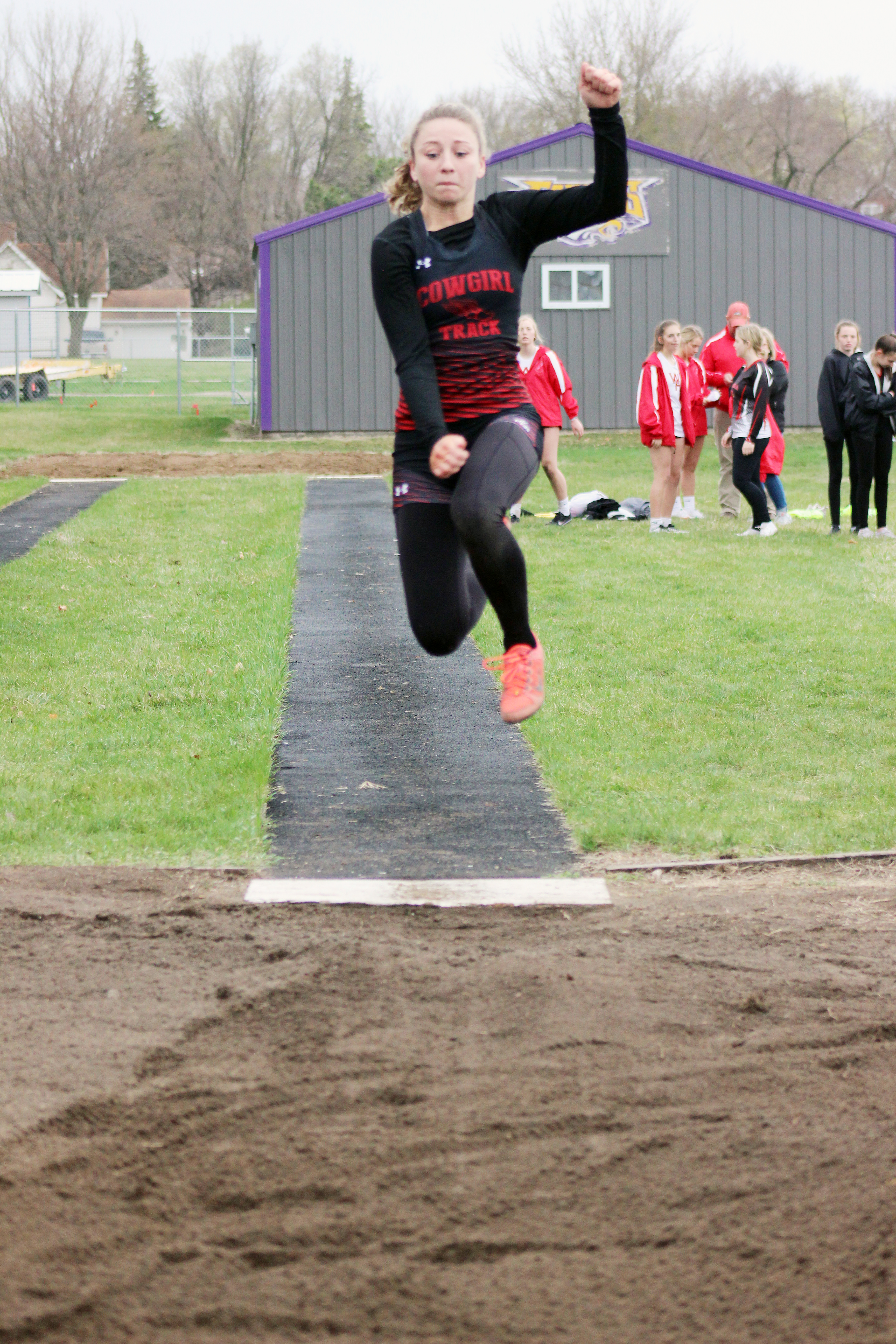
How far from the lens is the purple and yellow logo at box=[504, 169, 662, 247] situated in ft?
76.1

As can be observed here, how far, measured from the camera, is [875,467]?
42.5 ft

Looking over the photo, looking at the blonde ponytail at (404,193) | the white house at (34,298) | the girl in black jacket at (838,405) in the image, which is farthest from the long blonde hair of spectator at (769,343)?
the white house at (34,298)

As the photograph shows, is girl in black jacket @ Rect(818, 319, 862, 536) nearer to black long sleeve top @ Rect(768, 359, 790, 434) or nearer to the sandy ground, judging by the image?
black long sleeve top @ Rect(768, 359, 790, 434)

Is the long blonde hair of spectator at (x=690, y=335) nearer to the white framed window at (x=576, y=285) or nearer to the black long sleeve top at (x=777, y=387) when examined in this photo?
the black long sleeve top at (x=777, y=387)

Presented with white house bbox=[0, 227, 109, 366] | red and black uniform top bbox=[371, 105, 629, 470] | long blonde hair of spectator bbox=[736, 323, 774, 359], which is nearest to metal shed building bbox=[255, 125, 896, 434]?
long blonde hair of spectator bbox=[736, 323, 774, 359]

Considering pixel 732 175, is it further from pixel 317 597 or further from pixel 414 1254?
pixel 414 1254

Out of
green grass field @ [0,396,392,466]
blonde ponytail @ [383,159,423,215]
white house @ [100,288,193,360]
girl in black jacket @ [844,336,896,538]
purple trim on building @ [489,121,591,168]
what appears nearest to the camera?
blonde ponytail @ [383,159,423,215]

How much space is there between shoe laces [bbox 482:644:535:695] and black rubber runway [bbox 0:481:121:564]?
7.73 metres

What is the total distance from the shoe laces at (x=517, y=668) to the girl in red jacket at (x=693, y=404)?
9.57 m

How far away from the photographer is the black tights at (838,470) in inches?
503

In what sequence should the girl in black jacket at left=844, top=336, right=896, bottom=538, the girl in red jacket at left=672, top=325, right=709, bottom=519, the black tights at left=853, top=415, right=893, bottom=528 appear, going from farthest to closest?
the girl in red jacket at left=672, top=325, right=709, bottom=519 → the black tights at left=853, top=415, right=893, bottom=528 → the girl in black jacket at left=844, top=336, right=896, bottom=538

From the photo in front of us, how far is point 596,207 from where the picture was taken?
421cm

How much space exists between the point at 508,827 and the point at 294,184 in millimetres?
72062

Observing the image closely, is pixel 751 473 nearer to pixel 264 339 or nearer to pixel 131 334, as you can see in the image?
pixel 264 339
